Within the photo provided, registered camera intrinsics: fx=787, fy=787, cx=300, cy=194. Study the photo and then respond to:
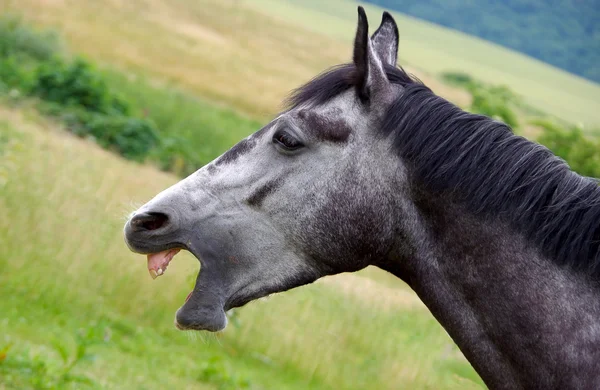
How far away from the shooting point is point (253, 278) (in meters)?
3.74

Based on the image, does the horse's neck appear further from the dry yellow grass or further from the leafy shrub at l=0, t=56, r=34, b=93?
the dry yellow grass

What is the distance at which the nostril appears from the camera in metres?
3.65

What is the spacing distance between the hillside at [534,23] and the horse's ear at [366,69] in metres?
139

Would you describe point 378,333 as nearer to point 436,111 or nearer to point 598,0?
point 436,111

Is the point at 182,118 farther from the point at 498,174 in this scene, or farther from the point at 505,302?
the point at 505,302

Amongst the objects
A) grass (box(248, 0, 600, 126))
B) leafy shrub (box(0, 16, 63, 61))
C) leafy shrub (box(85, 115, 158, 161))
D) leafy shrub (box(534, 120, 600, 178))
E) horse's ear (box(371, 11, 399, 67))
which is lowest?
grass (box(248, 0, 600, 126))

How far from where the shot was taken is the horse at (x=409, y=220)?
10.9 feet

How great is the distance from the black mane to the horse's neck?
9cm

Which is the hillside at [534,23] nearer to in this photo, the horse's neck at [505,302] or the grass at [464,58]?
the grass at [464,58]

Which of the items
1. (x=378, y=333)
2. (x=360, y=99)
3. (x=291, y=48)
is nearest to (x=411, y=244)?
(x=360, y=99)

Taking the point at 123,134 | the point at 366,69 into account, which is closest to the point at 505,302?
the point at 366,69

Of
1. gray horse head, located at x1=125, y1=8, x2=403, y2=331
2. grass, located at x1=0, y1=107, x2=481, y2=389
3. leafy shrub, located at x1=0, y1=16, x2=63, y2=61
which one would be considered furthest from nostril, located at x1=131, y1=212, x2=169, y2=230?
leafy shrub, located at x1=0, y1=16, x2=63, y2=61

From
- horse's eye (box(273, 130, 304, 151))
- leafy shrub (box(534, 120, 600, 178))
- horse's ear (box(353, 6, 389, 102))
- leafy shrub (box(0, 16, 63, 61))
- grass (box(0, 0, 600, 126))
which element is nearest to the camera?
horse's ear (box(353, 6, 389, 102))

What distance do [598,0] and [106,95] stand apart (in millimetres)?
147143
